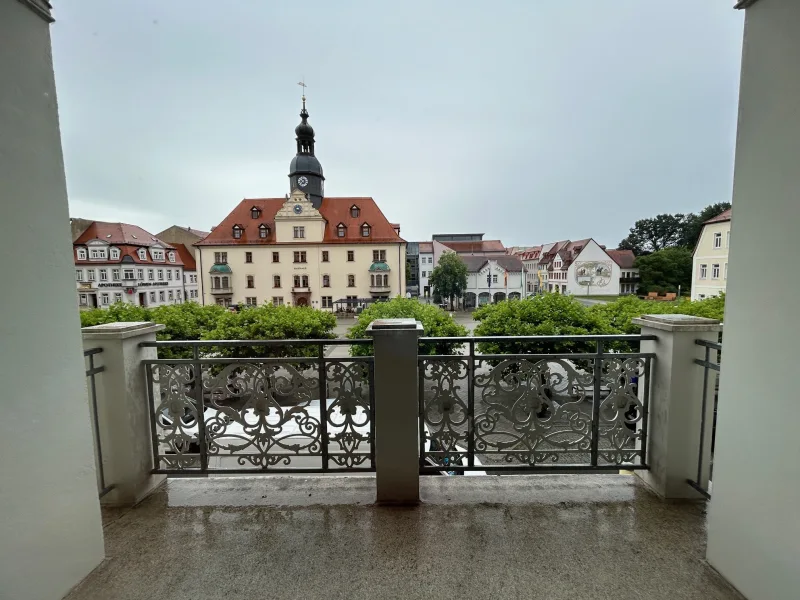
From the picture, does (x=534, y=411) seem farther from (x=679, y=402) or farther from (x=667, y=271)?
(x=667, y=271)

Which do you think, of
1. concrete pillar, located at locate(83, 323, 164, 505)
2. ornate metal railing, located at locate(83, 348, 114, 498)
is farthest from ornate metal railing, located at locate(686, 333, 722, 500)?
ornate metal railing, located at locate(83, 348, 114, 498)

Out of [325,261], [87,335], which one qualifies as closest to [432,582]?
[87,335]

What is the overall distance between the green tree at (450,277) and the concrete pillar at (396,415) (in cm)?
3417

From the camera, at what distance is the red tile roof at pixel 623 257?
979 inches

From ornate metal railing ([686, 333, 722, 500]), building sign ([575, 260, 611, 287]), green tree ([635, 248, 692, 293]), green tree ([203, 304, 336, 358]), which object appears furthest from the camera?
building sign ([575, 260, 611, 287])

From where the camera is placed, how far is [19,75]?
1.27 metres

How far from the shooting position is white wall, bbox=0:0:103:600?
1.21 m

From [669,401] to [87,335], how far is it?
359 cm

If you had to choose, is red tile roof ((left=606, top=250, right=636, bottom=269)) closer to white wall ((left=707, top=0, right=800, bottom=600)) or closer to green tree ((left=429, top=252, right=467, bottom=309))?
green tree ((left=429, top=252, right=467, bottom=309))

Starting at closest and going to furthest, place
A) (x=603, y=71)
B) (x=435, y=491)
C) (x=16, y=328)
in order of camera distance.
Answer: (x=16, y=328), (x=435, y=491), (x=603, y=71)

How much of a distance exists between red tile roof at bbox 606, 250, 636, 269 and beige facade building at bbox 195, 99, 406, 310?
17025 mm

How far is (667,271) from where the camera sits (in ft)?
56.0

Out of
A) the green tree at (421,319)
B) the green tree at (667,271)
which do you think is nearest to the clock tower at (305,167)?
the green tree at (421,319)

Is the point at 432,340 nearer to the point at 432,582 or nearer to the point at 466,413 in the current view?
the point at 466,413
